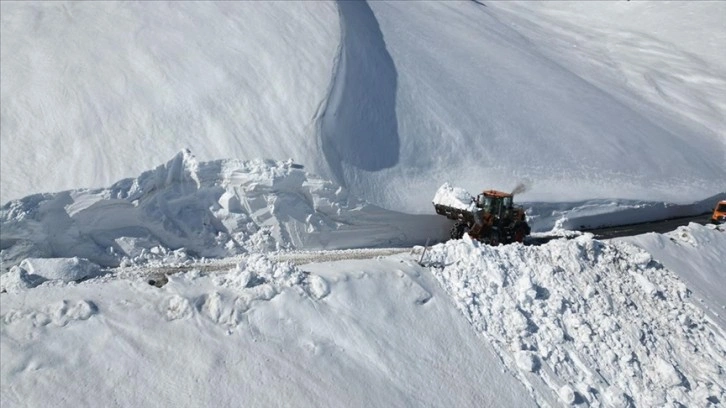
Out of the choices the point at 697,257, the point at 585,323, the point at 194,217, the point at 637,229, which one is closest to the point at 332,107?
the point at 194,217

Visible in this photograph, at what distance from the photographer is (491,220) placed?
14.0 metres

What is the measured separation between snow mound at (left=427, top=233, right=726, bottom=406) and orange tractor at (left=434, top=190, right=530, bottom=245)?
4.19 ft

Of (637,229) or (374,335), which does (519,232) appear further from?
(374,335)

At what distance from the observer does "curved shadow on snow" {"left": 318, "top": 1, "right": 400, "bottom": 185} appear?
49.9 ft

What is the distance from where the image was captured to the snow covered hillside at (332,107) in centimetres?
1375

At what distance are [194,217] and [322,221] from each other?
260 cm

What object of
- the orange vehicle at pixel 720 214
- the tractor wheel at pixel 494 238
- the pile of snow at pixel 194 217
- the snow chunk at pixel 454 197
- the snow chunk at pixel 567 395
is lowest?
the orange vehicle at pixel 720 214

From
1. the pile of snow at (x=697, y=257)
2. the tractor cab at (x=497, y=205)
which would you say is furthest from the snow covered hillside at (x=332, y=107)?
the pile of snow at (x=697, y=257)

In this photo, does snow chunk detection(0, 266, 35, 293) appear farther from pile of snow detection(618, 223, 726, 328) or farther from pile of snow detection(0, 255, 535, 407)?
pile of snow detection(618, 223, 726, 328)

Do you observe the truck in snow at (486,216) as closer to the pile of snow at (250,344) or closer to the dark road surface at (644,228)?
the pile of snow at (250,344)

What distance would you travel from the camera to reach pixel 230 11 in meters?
17.6

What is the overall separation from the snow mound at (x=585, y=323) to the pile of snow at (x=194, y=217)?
272cm

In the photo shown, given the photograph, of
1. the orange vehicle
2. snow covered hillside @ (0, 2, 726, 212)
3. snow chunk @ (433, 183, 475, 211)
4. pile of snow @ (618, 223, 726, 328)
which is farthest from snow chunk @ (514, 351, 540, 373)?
the orange vehicle

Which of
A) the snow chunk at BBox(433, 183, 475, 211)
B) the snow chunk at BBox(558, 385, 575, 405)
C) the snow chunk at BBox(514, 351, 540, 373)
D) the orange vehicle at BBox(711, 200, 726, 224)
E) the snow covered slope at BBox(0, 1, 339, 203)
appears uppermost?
the snow covered slope at BBox(0, 1, 339, 203)
